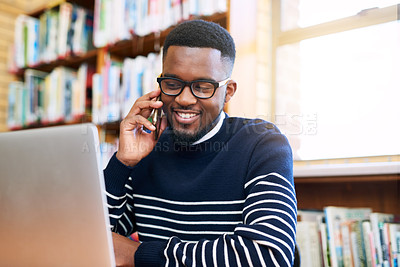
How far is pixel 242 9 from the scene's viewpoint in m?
1.76

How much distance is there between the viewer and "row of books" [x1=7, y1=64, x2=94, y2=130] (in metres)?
2.41

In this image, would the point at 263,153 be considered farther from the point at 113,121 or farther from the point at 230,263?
the point at 113,121

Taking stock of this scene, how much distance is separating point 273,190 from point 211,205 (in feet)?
0.70

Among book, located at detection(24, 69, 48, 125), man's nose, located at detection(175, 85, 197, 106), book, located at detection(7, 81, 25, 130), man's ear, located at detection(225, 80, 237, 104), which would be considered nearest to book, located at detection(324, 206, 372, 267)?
man's ear, located at detection(225, 80, 237, 104)

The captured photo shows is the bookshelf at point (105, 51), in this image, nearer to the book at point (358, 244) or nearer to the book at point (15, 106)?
the book at point (15, 106)

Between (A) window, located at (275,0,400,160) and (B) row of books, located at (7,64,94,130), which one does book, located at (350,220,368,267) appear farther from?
(B) row of books, located at (7,64,94,130)

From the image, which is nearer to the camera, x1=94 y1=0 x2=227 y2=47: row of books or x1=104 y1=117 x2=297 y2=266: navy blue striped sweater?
x1=104 y1=117 x2=297 y2=266: navy blue striped sweater

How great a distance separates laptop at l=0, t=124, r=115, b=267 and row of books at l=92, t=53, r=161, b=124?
134 centimetres

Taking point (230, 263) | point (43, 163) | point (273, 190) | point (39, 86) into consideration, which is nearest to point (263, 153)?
point (273, 190)

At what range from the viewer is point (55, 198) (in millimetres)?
621

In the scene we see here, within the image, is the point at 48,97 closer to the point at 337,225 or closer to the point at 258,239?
the point at 337,225

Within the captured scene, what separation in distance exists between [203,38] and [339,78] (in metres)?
1.00

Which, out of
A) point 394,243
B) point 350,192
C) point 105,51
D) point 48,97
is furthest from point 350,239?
point 48,97

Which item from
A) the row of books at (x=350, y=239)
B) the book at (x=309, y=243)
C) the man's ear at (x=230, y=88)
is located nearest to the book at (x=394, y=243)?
the row of books at (x=350, y=239)
